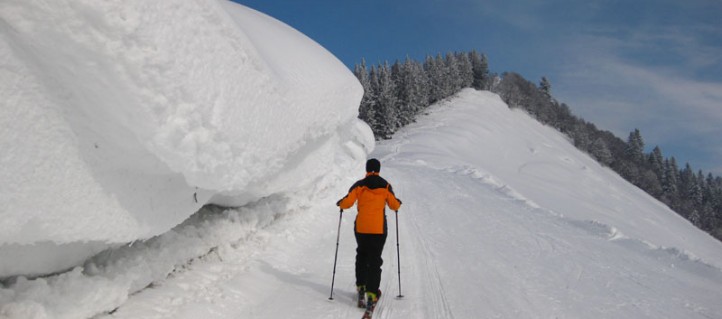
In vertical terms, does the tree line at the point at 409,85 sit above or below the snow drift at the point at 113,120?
above

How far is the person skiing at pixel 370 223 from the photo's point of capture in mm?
5820

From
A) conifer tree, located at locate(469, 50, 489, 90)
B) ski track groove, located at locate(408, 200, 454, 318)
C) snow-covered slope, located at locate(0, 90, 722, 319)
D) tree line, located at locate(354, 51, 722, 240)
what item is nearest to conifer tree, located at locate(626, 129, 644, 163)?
tree line, located at locate(354, 51, 722, 240)

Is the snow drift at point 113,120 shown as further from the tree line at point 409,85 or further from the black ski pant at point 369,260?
the tree line at point 409,85

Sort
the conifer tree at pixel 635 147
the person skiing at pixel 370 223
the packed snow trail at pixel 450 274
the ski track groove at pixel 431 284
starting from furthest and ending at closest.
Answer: the conifer tree at pixel 635 147, the person skiing at pixel 370 223, the ski track groove at pixel 431 284, the packed snow trail at pixel 450 274

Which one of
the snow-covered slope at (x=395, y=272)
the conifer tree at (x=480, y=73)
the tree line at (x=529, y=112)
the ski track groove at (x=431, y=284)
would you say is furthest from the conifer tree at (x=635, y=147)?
the ski track groove at (x=431, y=284)

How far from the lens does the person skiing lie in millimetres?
5820

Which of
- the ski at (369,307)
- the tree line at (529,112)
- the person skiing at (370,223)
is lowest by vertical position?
the ski at (369,307)

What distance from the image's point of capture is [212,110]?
183 inches

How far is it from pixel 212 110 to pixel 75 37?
1480 millimetres

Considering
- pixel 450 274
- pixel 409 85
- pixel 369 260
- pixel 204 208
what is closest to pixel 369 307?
pixel 369 260

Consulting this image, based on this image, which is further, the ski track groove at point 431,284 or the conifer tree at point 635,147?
the conifer tree at point 635,147

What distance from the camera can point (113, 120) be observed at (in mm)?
3838

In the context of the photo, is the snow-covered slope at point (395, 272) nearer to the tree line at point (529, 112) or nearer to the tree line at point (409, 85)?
the tree line at point (409, 85)

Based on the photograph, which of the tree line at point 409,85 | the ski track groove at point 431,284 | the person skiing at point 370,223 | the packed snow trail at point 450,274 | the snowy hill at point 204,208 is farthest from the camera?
the tree line at point 409,85
